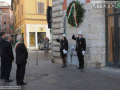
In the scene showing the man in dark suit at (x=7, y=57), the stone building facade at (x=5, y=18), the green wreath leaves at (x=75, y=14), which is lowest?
the man in dark suit at (x=7, y=57)

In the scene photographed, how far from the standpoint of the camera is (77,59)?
349 inches

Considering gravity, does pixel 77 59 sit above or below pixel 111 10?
below

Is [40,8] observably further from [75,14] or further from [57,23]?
[75,14]

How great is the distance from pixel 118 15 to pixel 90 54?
214cm

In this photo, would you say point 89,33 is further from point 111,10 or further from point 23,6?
point 23,6

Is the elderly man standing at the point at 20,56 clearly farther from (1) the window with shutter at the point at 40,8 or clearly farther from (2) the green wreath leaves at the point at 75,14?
(1) the window with shutter at the point at 40,8

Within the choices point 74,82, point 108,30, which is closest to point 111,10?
point 108,30

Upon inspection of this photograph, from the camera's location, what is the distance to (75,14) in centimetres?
867

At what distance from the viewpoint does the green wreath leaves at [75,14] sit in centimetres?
847

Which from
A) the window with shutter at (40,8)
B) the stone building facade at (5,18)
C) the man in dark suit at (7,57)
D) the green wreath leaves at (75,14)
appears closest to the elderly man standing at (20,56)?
the man in dark suit at (7,57)

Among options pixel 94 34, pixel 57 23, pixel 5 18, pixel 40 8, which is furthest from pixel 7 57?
pixel 5 18

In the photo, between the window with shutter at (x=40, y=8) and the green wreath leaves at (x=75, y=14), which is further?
the window with shutter at (x=40, y=8)

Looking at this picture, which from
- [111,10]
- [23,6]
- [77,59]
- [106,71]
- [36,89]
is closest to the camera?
[36,89]

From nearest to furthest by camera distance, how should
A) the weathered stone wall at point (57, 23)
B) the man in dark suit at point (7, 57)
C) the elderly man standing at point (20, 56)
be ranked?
the elderly man standing at point (20, 56) < the man in dark suit at point (7, 57) < the weathered stone wall at point (57, 23)
